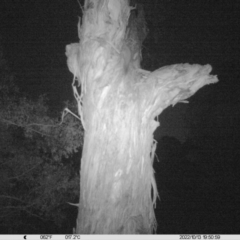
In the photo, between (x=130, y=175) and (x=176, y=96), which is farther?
(x=176, y=96)

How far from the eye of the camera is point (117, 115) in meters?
1.62

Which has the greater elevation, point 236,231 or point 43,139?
point 43,139

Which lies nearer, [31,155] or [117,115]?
[117,115]

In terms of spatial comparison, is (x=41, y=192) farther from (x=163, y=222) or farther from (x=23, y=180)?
(x=163, y=222)

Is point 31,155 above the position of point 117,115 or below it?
above

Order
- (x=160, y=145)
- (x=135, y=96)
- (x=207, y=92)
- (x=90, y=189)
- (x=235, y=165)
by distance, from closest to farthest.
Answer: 1. (x=90, y=189)
2. (x=135, y=96)
3. (x=207, y=92)
4. (x=235, y=165)
5. (x=160, y=145)

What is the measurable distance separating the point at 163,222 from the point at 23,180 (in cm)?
530

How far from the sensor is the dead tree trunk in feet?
5.09

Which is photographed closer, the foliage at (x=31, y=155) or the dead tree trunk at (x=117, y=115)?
the dead tree trunk at (x=117, y=115)

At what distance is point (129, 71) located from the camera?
178 cm

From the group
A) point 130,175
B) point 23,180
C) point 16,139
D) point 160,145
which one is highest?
point 160,145

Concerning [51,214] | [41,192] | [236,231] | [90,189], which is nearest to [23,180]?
[41,192]

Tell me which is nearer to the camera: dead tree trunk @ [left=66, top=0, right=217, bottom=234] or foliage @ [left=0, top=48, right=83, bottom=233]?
dead tree trunk @ [left=66, top=0, right=217, bottom=234]

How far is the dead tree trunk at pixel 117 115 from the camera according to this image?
155 centimetres
